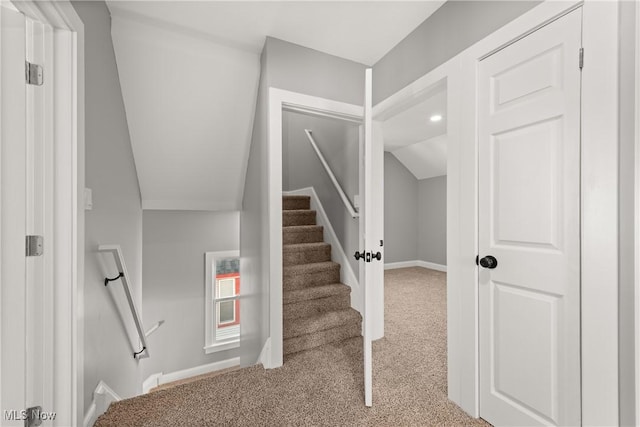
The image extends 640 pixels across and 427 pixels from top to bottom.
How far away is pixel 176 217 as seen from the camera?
3832 millimetres

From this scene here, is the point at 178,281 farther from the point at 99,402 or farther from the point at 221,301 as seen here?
the point at 99,402

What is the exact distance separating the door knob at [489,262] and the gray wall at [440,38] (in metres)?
1.22

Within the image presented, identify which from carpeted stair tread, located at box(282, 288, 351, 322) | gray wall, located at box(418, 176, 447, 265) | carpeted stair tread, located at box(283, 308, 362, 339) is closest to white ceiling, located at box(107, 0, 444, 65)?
carpeted stair tread, located at box(282, 288, 351, 322)

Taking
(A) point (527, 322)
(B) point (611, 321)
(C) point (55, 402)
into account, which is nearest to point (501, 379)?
(A) point (527, 322)

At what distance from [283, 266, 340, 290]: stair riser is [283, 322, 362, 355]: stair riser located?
507 mm

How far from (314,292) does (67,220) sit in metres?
1.87

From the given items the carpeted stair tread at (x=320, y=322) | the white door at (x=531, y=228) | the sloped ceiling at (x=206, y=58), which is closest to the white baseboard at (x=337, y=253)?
the carpeted stair tread at (x=320, y=322)

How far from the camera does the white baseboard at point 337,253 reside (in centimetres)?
265

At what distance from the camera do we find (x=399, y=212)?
18.5 feet

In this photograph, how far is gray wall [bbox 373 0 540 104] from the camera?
1368 mm

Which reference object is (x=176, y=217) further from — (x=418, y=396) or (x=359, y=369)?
(x=418, y=396)

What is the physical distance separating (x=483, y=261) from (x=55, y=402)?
7.16 ft

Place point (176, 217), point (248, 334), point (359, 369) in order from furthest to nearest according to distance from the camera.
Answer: point (176, 217) < point (248, 334) < point (359, 369)

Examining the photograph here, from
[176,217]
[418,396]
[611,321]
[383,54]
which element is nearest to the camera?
[611,321]
